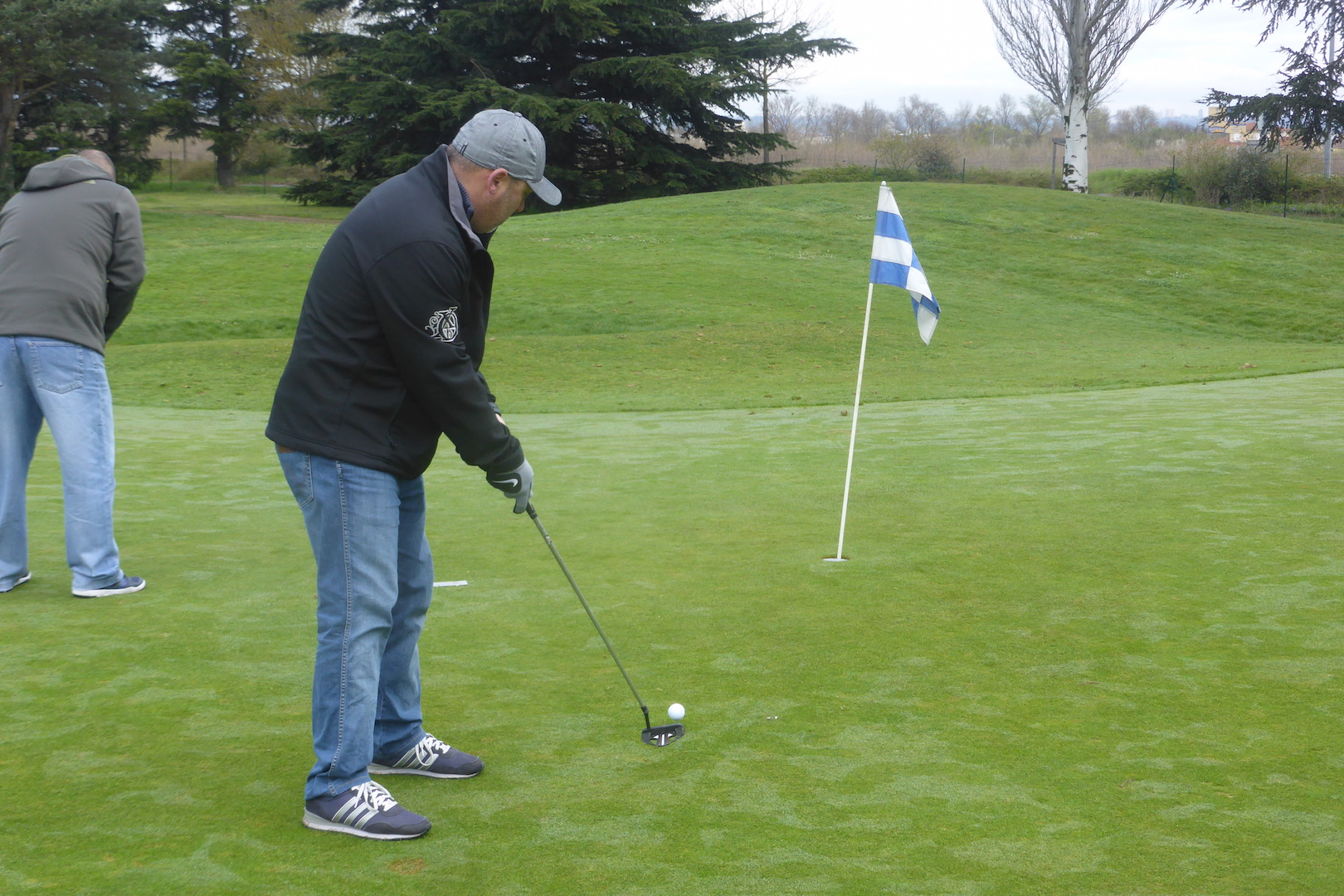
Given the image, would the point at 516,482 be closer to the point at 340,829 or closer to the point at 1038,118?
the point at 340,829

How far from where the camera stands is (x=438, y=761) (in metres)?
3.83

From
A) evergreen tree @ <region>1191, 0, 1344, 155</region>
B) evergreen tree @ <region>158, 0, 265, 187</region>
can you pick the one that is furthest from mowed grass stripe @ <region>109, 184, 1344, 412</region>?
evergreen tree @ <region>158, 0, 265, 187</region>

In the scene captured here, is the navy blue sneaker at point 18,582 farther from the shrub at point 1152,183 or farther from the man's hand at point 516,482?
the shrub at point 1152,183

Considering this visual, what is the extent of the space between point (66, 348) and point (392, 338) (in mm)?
3215

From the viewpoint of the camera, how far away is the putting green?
3230 mm

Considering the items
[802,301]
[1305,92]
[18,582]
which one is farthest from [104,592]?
[1305,92]

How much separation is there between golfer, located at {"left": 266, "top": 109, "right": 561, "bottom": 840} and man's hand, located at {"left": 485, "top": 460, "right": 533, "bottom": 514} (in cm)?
9

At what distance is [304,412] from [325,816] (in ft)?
3.89

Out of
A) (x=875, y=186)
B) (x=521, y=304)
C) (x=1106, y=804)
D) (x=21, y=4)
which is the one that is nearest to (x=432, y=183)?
(x=1106, y=804)

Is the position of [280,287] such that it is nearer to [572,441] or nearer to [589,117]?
[572,441]

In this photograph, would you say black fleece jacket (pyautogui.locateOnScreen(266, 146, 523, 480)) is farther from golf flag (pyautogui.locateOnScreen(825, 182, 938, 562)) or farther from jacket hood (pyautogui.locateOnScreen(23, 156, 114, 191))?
golf flag (pyautogui.locateOnScreen(825, 182, 938, 562))

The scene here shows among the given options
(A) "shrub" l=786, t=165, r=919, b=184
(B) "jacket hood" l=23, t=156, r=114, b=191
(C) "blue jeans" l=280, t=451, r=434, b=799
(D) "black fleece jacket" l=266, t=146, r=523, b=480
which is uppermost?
(A) "shrub" l=786, t=165, r=919, b=184

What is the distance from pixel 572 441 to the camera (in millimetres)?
11258

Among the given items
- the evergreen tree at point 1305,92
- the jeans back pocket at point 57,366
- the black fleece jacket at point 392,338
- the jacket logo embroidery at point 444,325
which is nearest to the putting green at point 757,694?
the jeans back pocket at point 57,366
